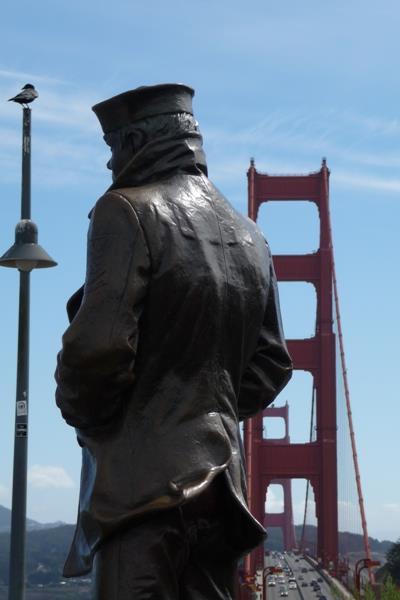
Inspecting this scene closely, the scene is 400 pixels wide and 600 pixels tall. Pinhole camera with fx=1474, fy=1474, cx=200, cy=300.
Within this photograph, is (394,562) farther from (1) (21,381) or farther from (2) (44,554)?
(2) (44,554)

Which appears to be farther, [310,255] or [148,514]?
[310,255]

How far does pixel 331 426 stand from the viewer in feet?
117

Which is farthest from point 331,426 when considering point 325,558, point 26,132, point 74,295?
point 74,295

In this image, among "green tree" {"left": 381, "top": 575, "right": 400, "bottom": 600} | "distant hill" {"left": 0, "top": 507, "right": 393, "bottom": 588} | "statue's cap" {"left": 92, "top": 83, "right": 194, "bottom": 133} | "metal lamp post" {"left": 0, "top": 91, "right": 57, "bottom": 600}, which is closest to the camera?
"statue's cap" {"left": 92, "top": 83, "right": 194, "bottom": 133}

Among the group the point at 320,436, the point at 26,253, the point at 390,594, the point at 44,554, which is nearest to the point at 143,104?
the point at 26,253

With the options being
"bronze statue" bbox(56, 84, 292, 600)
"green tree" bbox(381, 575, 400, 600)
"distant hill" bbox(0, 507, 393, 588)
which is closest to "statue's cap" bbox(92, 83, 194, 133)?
"bronze statue" bbox(56, 84, 292, 600)

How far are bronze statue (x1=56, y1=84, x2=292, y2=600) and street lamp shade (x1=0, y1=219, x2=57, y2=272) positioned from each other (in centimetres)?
450

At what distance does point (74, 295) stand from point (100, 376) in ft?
0.86

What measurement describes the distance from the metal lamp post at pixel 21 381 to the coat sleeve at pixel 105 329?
4485 millimetres

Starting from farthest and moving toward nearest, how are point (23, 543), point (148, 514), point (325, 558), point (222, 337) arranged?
point (325, 558)
point (23, 543)
point (222, 337)
point (148, 514)

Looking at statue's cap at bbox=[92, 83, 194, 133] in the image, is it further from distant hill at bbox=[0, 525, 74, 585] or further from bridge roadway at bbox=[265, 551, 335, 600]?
distant hill at bbox=[0, 525, 74, 585]

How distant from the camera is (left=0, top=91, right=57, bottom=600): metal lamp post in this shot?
23.2 feet

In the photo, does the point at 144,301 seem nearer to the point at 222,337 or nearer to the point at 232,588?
the point at 222,337

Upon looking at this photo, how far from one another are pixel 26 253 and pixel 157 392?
472 cm
